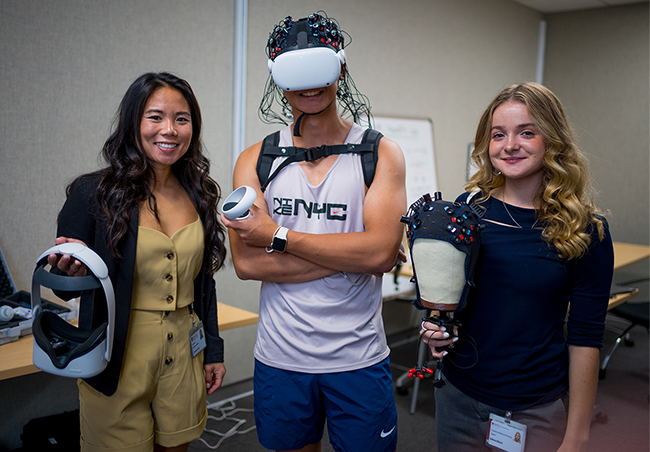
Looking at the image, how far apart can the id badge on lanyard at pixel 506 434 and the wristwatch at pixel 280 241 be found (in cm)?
71

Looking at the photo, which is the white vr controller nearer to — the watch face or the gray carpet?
the watch face

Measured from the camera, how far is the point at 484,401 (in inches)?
50.4

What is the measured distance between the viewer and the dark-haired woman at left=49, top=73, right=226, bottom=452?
1.32 m

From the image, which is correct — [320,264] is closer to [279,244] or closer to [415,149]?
[279,244]

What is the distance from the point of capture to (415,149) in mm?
4543

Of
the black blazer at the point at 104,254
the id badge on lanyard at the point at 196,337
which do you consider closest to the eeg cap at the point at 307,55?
the black blazer at the point at 104,254

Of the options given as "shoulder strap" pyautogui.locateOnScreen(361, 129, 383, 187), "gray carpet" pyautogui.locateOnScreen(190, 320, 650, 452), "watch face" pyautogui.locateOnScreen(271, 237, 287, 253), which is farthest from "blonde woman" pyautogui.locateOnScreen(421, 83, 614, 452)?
"gray carpet" pyautogui.locateOnScreen(190, 320, 650, 452)

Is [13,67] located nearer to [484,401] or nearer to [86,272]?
[86,272]

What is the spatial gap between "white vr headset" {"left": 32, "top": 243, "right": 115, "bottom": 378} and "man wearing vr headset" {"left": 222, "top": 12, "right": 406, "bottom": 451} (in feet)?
1.15

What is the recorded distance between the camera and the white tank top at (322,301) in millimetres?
1354

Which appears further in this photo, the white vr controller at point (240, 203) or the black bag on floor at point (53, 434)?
the black bag on floor at point (53, 434)

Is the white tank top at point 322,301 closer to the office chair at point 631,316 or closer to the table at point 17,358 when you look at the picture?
the table at point 17,358

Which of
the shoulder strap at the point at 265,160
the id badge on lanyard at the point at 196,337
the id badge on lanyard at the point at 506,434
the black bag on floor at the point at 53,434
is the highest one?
the shoulder strap at the point at 265,160

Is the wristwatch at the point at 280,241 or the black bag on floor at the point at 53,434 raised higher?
the wristwatch at the point at 280,241
